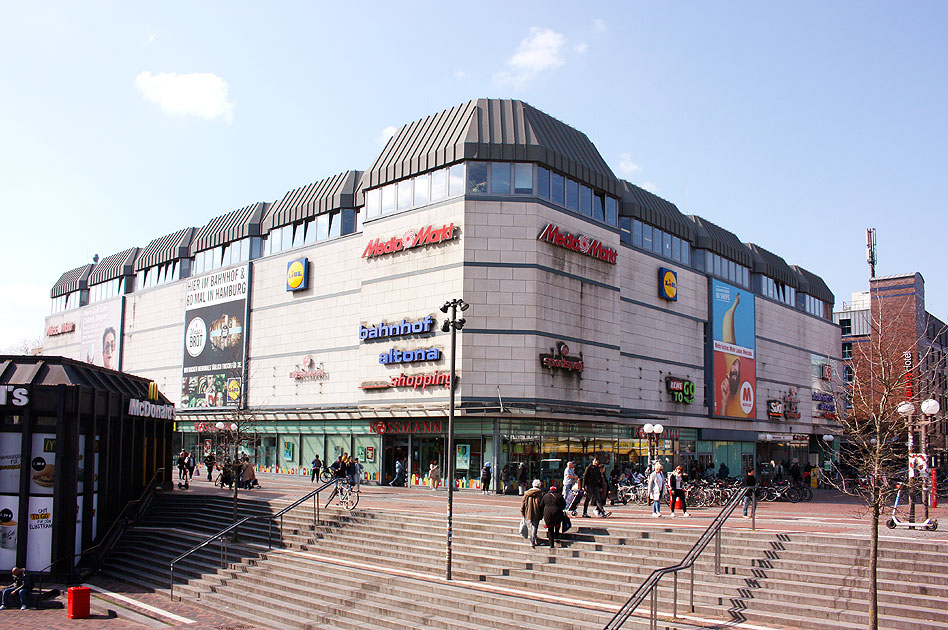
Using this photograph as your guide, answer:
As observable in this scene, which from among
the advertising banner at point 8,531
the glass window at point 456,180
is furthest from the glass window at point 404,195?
the advertising banner at point 8,531

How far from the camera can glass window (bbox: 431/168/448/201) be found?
139 ft

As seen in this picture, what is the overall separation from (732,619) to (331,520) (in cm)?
1521

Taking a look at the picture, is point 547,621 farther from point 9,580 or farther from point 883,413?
point 9,580

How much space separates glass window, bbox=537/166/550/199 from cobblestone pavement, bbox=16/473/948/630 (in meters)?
15.5

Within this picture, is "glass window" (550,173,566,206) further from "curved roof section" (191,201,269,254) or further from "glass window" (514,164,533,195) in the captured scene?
"curved roof section" (191,201,269,254)

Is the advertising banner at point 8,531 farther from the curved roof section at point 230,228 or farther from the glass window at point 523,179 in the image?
the curved roof section at point 230,228

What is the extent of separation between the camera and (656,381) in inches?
2088

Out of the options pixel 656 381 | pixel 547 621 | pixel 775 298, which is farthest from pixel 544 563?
pixel 775 298

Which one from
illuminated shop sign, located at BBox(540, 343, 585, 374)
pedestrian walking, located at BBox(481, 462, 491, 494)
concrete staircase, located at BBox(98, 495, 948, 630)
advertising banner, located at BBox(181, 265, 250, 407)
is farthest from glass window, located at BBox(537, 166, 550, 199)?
advertising banner, located at BBox(181, 265, 250, 407)

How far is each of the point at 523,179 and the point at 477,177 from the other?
2.38m

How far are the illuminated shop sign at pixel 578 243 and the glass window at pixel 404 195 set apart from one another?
311 inches

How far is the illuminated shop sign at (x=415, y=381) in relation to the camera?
40.7 meters

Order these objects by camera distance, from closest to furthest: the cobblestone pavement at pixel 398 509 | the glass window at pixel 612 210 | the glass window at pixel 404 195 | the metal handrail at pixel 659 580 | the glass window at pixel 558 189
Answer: the metal handrail at pixel 659 580 → the cobblestone pavement at pixel 398 509 → the glass window at pixel 558 189 → the glass window at pixel 404 195 → the glass window at pixel 612 210

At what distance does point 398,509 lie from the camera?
29.2 m
